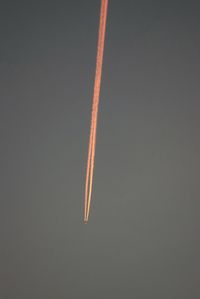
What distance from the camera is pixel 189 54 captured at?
1397mm

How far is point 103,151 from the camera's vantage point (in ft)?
4.55

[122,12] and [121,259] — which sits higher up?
[122,12]

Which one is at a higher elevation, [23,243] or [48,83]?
[48,83]

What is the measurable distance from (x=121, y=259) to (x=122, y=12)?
3.13ft

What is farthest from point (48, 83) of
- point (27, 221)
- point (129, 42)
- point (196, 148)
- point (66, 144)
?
point (196, 148)

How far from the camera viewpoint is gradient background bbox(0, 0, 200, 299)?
1332 millimetres

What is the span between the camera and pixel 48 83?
134cm

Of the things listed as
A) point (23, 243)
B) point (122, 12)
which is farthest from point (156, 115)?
point (23, 243)

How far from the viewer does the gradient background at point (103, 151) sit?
1.33 metres

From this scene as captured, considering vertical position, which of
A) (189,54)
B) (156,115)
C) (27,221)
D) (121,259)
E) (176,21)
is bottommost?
(121,259)

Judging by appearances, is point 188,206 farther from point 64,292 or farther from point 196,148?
point 64,292

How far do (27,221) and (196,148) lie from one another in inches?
28.2

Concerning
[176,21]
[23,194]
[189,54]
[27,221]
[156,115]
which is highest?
[176,21]

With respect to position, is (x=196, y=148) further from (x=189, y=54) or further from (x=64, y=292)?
(x=64, y=292)
